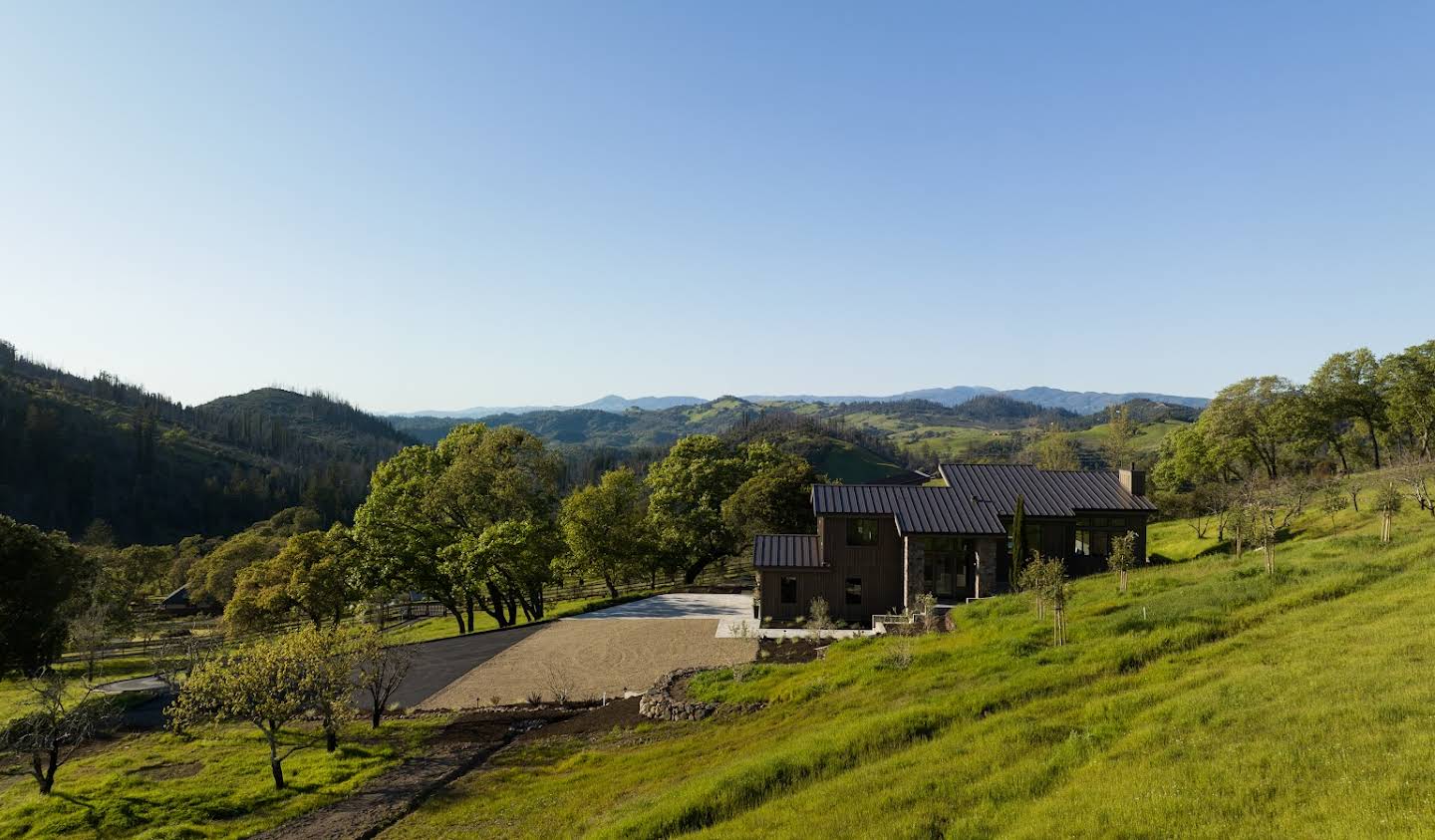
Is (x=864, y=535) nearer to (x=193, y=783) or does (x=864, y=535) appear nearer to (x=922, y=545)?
(x=922, y=545)

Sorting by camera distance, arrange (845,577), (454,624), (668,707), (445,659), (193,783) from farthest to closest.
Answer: (454,624) < (845,577) < (445,659) < (668,707) < (193,783)

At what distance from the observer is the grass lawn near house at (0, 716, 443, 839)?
701 inches

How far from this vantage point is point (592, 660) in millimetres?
32500

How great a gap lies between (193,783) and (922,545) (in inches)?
1260

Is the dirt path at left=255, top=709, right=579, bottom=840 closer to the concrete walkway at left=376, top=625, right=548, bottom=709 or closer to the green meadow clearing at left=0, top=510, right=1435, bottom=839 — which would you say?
the green meadow clearing at left=0, top=510, right=1435, bottom=839

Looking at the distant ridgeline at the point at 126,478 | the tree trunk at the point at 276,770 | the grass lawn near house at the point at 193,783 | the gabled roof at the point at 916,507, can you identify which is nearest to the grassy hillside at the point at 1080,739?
the grass lawn near house at the point at 193,783

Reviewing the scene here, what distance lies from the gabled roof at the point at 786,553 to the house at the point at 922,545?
58 millimetres

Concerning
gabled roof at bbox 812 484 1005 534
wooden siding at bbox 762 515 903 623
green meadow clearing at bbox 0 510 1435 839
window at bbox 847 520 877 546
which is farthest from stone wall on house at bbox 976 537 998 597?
green meadow clearing at bbox 0 510 1435 839

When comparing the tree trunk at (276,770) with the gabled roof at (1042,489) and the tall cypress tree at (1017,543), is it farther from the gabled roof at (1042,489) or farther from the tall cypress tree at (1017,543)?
the gabled roof at (1042,489)

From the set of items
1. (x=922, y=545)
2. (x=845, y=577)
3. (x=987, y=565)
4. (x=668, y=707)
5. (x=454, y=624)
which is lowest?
(x=454, y=624)

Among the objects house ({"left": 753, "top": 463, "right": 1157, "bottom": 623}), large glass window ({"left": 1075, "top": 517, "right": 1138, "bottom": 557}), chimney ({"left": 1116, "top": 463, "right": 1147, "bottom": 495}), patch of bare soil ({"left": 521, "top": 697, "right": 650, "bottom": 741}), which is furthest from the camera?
chimney ({"left": 1116, "top": 463, "right": 1147, "bottom": 495})

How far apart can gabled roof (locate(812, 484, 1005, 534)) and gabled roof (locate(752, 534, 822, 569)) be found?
2.51m

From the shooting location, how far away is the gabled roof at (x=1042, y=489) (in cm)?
3762

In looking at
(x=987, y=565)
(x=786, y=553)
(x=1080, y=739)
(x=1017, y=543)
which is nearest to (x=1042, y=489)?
(x=1017, y=543)
